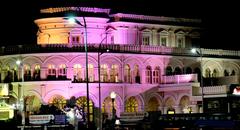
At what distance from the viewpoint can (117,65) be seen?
266ft

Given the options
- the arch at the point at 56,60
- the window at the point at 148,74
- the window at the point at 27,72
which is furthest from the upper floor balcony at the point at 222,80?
the window at the point at 27,72

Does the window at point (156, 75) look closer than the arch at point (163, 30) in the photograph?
Yes

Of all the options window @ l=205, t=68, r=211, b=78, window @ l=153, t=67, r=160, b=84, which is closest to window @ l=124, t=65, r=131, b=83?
window @ l=153, t=67, r=160, b=84

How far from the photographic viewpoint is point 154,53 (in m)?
84.1

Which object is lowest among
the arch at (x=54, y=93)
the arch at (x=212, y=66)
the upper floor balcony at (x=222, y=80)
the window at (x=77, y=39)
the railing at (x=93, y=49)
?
the arch at (x=54, y=93)

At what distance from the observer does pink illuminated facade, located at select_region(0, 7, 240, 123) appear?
78.6 metres

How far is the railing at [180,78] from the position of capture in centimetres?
8113

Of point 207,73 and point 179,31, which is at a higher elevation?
point 179,31

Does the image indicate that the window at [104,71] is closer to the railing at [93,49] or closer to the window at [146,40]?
the railing at [93,49]

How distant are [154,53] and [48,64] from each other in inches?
560

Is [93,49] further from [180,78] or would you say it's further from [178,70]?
[178,70]

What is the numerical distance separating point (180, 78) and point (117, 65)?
8340 millimetres

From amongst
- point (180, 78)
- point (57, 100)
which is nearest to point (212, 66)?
point (180, 78)

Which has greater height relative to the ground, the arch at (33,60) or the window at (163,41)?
the window at (163,41)
